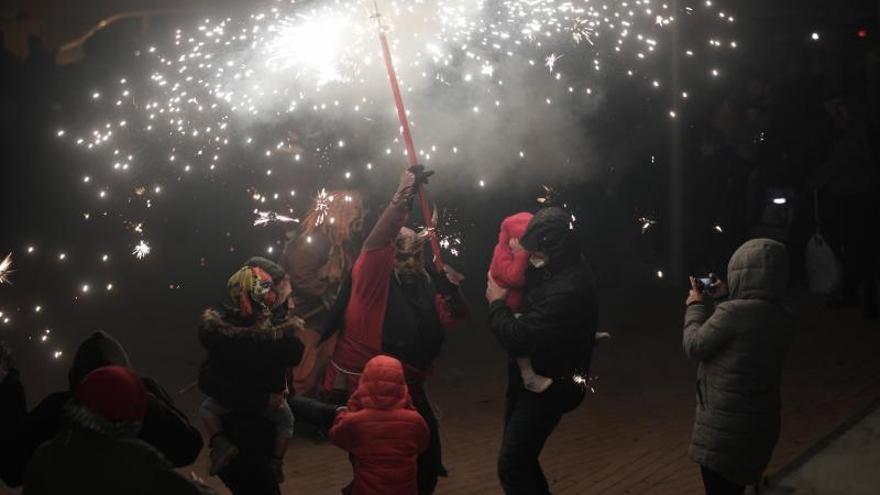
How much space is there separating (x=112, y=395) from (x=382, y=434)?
1814mm

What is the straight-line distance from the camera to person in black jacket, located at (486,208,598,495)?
18.7 feet

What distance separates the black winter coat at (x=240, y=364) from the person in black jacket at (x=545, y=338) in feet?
4.33

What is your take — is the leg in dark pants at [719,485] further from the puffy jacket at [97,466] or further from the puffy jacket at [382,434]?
the puffy jacket at [97,466]

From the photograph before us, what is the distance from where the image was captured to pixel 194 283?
1528 centimetres

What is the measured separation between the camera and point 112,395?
3693 mm

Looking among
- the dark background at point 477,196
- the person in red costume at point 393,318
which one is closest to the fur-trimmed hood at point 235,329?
the person in red costume at point 393,318

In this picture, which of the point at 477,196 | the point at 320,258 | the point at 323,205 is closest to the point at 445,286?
the point at 320,258

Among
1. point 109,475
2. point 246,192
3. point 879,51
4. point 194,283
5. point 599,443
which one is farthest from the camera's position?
point 194,283

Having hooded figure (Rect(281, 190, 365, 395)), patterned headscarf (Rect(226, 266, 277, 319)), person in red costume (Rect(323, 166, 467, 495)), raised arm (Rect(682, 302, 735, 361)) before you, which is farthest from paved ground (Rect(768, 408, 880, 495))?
hooded figure (Rect(281, 190, 365, 395))

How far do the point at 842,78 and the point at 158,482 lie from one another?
43.0 feet

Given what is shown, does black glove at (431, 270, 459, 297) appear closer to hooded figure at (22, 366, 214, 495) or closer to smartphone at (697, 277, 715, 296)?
smartphone at (697, 277, 715, 296)

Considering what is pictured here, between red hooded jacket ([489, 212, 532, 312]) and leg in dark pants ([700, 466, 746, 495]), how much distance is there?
4.72 feet

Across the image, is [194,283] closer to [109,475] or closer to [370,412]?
[370,412]

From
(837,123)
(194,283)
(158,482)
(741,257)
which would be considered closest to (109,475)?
(158,482)
